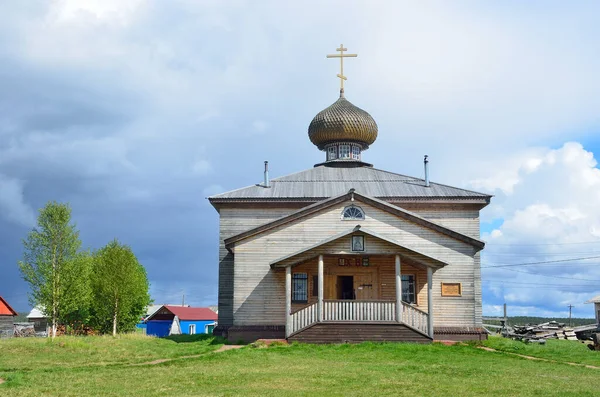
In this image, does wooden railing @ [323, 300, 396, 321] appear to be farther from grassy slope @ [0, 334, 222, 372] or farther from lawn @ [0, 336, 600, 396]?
grassy slope @ [0, 334, 222, 372]

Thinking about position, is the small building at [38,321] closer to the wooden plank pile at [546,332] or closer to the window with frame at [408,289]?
the wooden plank pile at [546,332]

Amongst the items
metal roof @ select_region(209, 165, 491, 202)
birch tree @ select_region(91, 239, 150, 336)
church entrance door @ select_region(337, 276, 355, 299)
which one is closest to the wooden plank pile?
metal roof @ select_region(209, 165, 491, 202)

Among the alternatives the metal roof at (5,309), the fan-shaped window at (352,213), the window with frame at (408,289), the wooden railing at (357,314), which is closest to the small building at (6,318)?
the metal roof at (5,309)

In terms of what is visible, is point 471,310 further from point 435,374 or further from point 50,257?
point 50,257

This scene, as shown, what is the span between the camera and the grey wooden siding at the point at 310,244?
25.3 metres

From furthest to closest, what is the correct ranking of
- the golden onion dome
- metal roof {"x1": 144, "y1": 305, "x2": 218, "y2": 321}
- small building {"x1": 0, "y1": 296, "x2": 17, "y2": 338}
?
metal roof {"x1": 144, "y1": 305, "x2": 218, "y2": 321} → small building {"x1": 0, "y1": 296, "x2": 17, "y2": 338} → the golden onion dome

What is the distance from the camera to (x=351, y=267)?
25.6 meters

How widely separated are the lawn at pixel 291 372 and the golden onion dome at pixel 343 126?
14.4 metres

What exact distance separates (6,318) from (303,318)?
1111 inches

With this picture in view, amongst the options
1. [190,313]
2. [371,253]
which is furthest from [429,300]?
[190,313]

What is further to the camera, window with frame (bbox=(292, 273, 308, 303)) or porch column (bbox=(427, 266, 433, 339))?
window with frame (bbox=(292, 273, 308, 303))

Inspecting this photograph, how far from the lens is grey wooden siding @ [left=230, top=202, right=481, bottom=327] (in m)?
25.3

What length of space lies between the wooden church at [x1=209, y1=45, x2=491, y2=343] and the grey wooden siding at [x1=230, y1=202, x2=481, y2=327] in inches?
1.4

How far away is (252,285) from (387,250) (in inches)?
203
